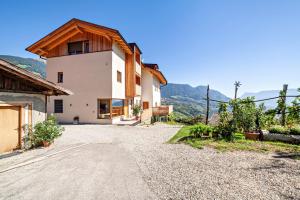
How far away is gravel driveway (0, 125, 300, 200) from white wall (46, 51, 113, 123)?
10.9 meters

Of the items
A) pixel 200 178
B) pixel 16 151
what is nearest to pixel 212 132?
pixel 200 178

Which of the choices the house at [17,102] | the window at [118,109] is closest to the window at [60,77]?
the window at [118,109]

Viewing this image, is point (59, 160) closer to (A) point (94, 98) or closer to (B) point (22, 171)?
(B) point (22, 171)

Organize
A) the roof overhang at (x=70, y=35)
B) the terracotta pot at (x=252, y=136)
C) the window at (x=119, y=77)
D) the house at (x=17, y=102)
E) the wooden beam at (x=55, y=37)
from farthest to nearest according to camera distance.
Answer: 1. the window at (x=119, y=77)
2. the wooden beam at (x=55, y=37)
3. the roof overhang at (x=70, y=35)
4. the terracotta pot at (x=252, y=136)
5. the house at (x=17, y=102)

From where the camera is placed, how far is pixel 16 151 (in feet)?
27.9

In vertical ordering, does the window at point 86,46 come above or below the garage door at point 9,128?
above

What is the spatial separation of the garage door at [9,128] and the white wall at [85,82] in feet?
35.0

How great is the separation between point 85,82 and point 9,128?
1211 centimetres

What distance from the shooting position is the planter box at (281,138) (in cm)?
1062

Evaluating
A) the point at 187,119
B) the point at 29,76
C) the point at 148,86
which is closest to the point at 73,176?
the point at 29,76

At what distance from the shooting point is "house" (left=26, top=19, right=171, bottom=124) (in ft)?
62.6

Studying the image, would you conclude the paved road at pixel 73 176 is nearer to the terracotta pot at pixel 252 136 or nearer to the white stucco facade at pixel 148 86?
the terracotta pot at pixel 252 136

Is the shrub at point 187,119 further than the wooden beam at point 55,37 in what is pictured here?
Yes

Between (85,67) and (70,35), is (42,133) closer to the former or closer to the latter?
(85,67)
